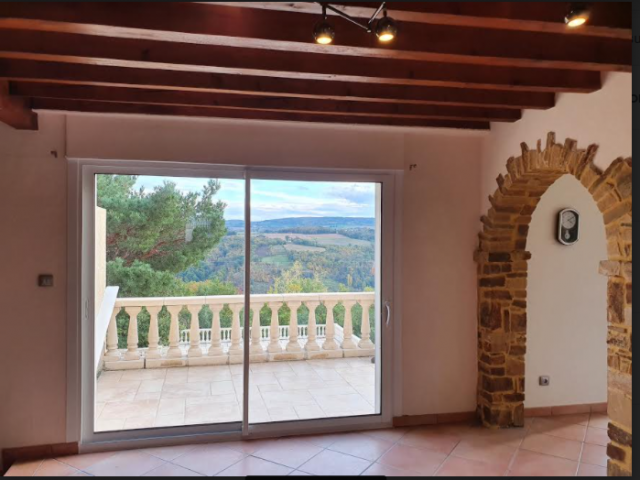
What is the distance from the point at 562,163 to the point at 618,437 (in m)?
1.59

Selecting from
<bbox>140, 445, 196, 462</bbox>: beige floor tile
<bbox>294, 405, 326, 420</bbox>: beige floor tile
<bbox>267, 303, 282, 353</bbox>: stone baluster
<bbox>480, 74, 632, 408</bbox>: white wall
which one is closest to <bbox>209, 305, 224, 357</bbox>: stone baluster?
<bbox>267, 303, 282, 353</bbox>: stone baluster

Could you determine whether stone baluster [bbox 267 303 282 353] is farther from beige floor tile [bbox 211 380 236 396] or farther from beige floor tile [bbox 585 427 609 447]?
beige floor tile [bbox 585 427 609 447]

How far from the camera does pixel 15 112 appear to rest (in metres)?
2.63

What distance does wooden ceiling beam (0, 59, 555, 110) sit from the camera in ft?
7.55

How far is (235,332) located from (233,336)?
47 millimetres

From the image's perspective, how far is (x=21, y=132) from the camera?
9.75 ft

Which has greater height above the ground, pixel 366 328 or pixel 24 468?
pixel 366 328

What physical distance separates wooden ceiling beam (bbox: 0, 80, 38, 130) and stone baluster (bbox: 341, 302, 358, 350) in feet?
9.41

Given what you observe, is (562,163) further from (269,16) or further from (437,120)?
(269,16)

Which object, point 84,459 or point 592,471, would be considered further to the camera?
point 84,459

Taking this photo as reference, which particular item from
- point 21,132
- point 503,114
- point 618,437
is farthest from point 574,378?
point 21,132

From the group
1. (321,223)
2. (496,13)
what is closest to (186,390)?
(321,223)

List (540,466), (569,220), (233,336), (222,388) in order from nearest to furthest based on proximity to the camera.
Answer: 1. (540,466)
2. (569,220)
3. (222,388)
4. (233,336)

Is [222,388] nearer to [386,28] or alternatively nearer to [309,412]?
[309,412]
